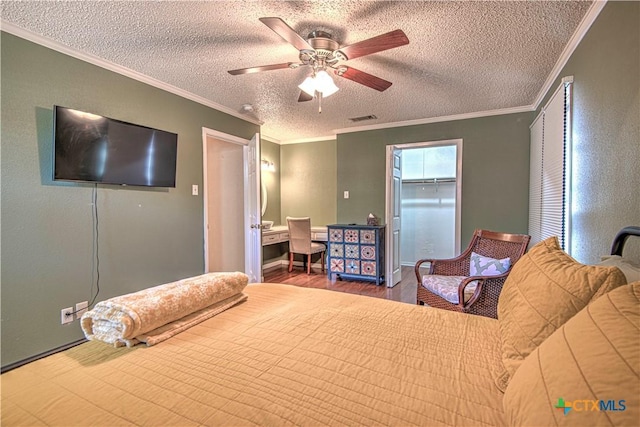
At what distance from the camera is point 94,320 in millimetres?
1159

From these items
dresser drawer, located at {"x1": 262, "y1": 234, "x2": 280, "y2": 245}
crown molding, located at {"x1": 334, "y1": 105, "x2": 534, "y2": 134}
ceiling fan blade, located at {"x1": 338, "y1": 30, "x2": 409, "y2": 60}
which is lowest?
dresser drawer, located at {"x1": 262, "y1": 234, "x2": 280, "y2": 245}

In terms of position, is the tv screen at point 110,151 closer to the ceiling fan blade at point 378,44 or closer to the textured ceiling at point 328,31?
the textured ceiling at point 328,31

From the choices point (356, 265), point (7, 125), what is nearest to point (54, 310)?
point (7, 125)

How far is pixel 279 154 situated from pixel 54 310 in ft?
13.5

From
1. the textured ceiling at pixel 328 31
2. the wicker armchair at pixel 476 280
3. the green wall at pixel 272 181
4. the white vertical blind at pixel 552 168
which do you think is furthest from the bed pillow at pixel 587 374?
the green wall at pixel 272 181

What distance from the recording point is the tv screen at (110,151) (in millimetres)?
2107

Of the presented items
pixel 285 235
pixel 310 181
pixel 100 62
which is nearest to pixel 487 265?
pixel 285 235

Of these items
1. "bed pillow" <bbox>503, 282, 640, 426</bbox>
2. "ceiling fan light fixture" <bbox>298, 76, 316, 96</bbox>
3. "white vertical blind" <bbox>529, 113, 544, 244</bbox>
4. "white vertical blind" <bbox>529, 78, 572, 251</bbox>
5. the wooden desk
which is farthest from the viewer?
the wooden desk

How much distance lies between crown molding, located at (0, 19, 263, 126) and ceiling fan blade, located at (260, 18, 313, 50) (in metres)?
1.72

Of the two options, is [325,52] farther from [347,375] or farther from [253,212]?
[253,212]

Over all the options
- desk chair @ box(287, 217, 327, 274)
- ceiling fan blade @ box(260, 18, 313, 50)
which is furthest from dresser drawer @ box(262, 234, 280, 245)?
ceiling fan blade @ box(260, 18, 313, 50)

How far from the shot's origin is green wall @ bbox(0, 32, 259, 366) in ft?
6.39

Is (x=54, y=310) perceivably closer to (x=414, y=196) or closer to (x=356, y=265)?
(x=356, y=265)

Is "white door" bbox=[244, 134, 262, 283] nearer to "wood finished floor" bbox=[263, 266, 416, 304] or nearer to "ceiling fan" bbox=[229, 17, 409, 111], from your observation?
"wood finished floor" bbox=[263, 266, 416, 304]
